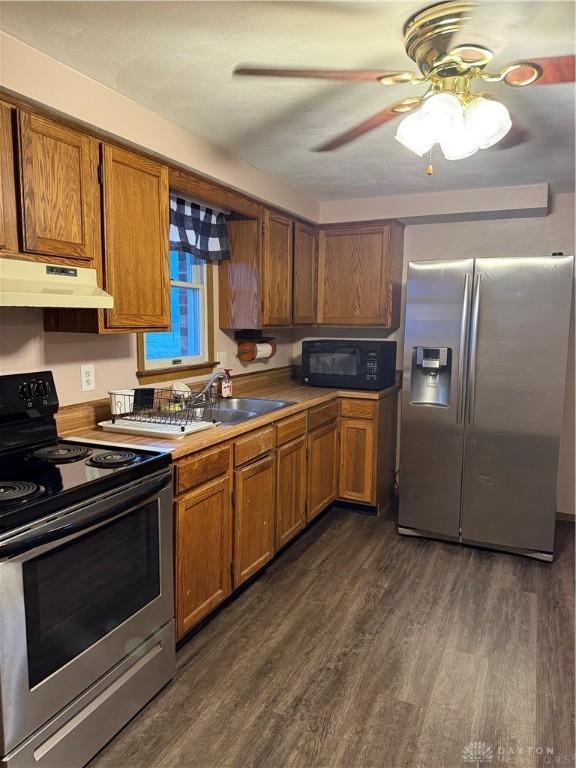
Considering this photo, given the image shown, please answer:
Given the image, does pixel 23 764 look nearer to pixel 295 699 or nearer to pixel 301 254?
pixel 295 699

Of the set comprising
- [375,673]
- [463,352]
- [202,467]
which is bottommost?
[375,673]

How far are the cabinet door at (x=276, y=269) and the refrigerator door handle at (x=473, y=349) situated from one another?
1240 mm

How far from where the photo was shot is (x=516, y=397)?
10.2 ft

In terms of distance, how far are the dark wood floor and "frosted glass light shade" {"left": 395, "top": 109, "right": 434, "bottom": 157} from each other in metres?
2.03

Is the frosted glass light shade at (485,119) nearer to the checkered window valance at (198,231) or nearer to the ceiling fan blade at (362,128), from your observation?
the ceiling fan blade at (362,128)

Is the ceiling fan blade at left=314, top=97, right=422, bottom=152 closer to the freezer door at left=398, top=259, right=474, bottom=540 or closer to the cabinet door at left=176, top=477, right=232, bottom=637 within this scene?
the freezer door at left=398, top=259, right=474, bottom=540

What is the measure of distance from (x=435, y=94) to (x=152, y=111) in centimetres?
125

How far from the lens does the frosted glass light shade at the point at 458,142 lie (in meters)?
1.68

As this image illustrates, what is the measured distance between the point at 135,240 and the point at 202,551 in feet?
4.52

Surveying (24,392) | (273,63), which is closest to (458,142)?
(273,63)

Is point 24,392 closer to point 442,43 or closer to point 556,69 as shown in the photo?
point 442,43

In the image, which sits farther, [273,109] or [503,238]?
[503,238]

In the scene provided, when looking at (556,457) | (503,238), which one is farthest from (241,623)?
(503,238)

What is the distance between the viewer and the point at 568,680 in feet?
6.93
